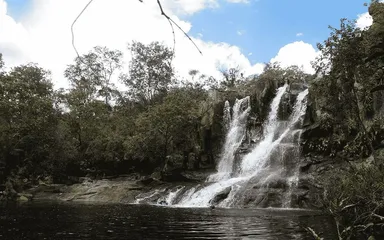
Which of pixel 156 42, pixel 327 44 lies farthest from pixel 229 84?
pixel 327 44

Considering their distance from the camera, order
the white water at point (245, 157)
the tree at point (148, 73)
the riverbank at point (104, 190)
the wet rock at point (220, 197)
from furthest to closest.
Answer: the tree at point (148, 73), the riverbank at point (104, 190), the white water at point (245, 157), the wet rock at point (220, 197)

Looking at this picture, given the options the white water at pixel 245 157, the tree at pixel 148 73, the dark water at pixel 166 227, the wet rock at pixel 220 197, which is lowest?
the dark water at pixel 166 227

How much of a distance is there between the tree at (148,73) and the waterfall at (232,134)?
1927 centimetres

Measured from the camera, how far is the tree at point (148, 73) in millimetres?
58688

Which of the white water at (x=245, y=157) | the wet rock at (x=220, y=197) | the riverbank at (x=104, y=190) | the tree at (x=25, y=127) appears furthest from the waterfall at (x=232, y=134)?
the tree at (x=25, y=127)

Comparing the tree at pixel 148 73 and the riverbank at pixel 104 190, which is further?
the tree at pixel 148 73

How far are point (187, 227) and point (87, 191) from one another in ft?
77.9

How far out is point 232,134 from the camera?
3912 cm

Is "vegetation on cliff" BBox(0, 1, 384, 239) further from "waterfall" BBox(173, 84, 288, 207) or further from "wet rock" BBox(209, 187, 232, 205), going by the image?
"wet rock" BBox(209, 187, 232, 205)

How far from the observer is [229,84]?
171 ft

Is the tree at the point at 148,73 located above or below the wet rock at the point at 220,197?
above

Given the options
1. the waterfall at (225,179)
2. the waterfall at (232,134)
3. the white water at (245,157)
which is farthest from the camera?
the waterfall at (232,134)

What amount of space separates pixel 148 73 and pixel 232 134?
2457 centimetres

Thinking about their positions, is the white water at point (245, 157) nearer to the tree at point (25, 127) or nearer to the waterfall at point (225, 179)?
the waterfall at point (225, 179)
